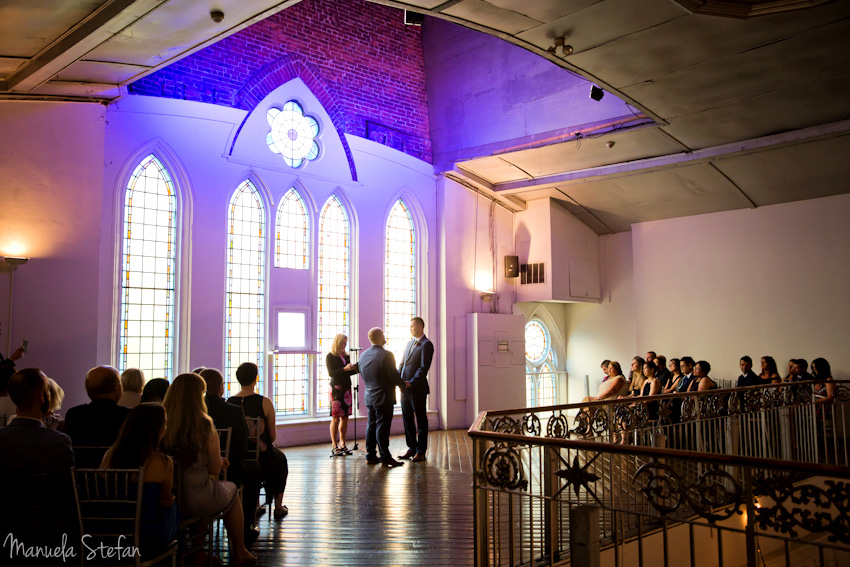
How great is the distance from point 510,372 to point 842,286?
5438 millimetres

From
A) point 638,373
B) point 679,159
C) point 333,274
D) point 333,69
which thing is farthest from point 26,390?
point 679,159

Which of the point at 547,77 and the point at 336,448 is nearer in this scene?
the point at 336,448

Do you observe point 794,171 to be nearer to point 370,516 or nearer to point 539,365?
point 539,365

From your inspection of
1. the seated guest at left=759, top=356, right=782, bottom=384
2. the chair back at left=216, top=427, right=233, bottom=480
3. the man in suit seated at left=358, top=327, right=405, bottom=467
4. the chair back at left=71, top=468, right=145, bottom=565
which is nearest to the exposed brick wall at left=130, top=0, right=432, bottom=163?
the man in suit seated at left=358, top=327, right=405, bottom=467

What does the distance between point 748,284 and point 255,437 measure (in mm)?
9216

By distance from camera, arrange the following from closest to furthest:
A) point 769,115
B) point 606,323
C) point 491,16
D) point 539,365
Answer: point 491,16
point 769,115
point 606,323
point 539,365

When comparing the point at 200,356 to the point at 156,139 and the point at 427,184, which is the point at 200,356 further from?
the point at 427,184

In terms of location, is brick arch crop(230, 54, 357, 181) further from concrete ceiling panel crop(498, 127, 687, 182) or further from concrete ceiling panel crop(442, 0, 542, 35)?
concrete ceiling panel crop(442, 0, 542, 35)

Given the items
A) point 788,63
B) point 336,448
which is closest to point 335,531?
point 336,448

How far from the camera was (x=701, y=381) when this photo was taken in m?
8.44

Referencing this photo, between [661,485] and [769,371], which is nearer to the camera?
[661,485]

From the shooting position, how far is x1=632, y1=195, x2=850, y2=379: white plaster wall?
10523mm

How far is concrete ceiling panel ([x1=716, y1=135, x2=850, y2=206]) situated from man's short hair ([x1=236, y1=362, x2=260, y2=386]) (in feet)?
25.9

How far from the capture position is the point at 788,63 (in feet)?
22.8
